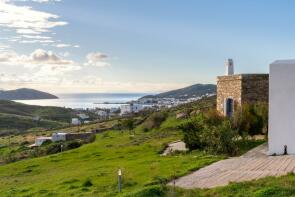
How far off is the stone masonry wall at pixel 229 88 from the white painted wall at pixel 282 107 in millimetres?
7901

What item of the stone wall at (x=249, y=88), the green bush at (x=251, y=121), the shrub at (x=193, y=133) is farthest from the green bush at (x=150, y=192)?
the stone wall at (x=249, y=88)

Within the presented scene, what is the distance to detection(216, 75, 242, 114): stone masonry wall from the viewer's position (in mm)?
24547

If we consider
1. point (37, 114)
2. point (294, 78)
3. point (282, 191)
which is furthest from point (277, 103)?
point (37, 114)

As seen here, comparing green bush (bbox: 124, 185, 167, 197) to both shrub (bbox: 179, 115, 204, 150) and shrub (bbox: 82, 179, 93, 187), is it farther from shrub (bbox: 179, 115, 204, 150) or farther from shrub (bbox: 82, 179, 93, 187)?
shrub (bbox: 179, 115, 204, 150)

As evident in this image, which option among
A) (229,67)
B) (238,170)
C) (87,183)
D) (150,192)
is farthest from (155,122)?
(150,192)

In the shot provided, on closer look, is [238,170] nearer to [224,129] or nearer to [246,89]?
[224,129]

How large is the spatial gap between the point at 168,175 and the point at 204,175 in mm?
1111

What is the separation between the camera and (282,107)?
53.1 ft

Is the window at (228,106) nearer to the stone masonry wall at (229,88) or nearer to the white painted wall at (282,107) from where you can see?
the stone masonry wall at (229,88)

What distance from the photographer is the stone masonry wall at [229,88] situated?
24.5 m

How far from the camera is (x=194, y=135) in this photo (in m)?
19.6

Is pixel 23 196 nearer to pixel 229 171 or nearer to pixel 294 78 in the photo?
pixel 229 171

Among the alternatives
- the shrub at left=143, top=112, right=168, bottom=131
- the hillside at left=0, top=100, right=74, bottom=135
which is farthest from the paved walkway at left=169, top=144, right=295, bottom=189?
the hillside at left=0, top=100, right=74, bottom=135

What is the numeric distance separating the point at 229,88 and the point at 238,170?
12.9 metres
